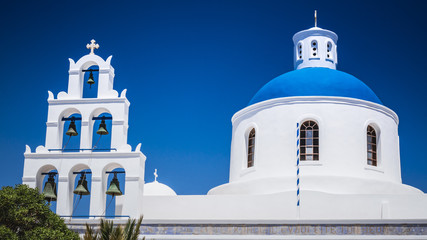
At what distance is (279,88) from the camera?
25.8 metres

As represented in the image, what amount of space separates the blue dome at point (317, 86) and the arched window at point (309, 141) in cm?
121

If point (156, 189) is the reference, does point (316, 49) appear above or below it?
above

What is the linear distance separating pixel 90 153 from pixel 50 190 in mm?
1695

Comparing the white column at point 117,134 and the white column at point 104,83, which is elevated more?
the white column at point 104,83

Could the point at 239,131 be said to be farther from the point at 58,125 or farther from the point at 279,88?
the point at 58,125

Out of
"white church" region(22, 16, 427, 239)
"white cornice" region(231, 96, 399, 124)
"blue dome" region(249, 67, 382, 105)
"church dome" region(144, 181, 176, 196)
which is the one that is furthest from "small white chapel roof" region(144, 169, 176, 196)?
"white cornice" region(231, 96, 399, 124)

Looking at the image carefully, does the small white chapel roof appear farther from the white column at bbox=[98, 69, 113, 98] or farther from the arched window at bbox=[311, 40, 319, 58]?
the white column at bbox=[98, 69, 113, 98]

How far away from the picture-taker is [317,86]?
25.4m

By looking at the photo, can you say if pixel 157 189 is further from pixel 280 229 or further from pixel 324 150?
pixel 280 229

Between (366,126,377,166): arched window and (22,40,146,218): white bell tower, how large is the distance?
27.4 feet

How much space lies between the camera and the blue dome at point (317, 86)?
2523 cm

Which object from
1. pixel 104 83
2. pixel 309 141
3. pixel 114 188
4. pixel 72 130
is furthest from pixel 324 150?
pixel 72 130

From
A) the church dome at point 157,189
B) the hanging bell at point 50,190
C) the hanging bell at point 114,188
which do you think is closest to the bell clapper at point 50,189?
the hanging bell at point 50,190

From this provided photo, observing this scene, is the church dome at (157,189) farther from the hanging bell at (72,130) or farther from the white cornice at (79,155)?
the white cornice at (79,155)
